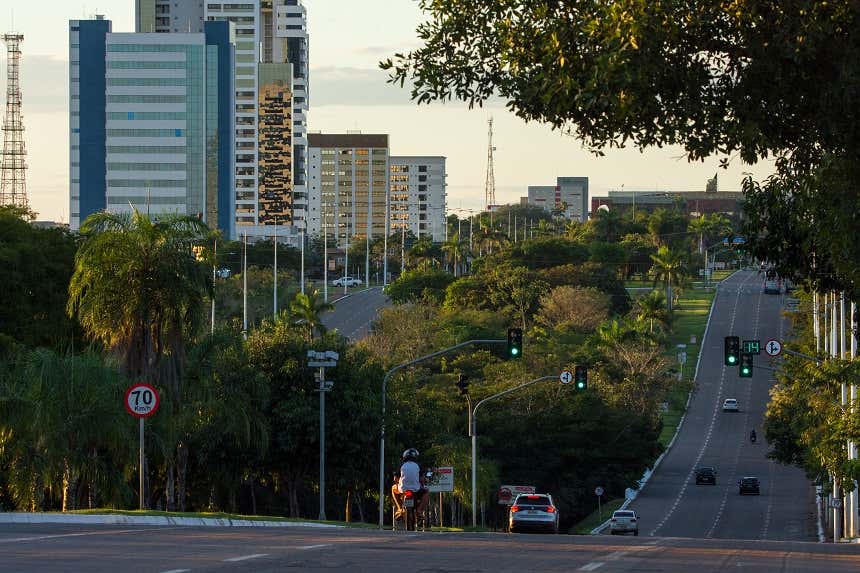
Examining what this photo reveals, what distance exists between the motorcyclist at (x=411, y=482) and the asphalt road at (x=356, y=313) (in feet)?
347

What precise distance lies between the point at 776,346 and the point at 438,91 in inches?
1828

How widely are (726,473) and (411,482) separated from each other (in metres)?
68.8

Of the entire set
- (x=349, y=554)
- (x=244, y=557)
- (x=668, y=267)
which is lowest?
(x=349, y=554)

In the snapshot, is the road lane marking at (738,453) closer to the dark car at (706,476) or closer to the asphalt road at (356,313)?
the dark car at (706,476)

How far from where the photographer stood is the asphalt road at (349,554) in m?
14.6

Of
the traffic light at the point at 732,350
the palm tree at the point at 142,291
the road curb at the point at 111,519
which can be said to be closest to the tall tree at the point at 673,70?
the road curb at the point at 111,519

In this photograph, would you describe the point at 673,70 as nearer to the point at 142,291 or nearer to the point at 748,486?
the point at 142,291

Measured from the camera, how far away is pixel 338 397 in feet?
173

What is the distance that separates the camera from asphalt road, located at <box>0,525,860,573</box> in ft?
47.9

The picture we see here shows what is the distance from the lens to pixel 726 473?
9219 cm

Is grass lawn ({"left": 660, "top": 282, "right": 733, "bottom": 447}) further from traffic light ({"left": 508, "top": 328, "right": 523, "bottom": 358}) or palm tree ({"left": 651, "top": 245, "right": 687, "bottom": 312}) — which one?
traffic light ({"left": 508, "top": 328, "right": 523, "bottom": 358})

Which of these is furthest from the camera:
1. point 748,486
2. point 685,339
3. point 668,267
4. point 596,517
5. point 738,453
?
point 668,267

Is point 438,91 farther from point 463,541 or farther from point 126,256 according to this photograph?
point 126,256

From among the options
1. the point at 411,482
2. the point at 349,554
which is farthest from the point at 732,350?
the point at 349,554
